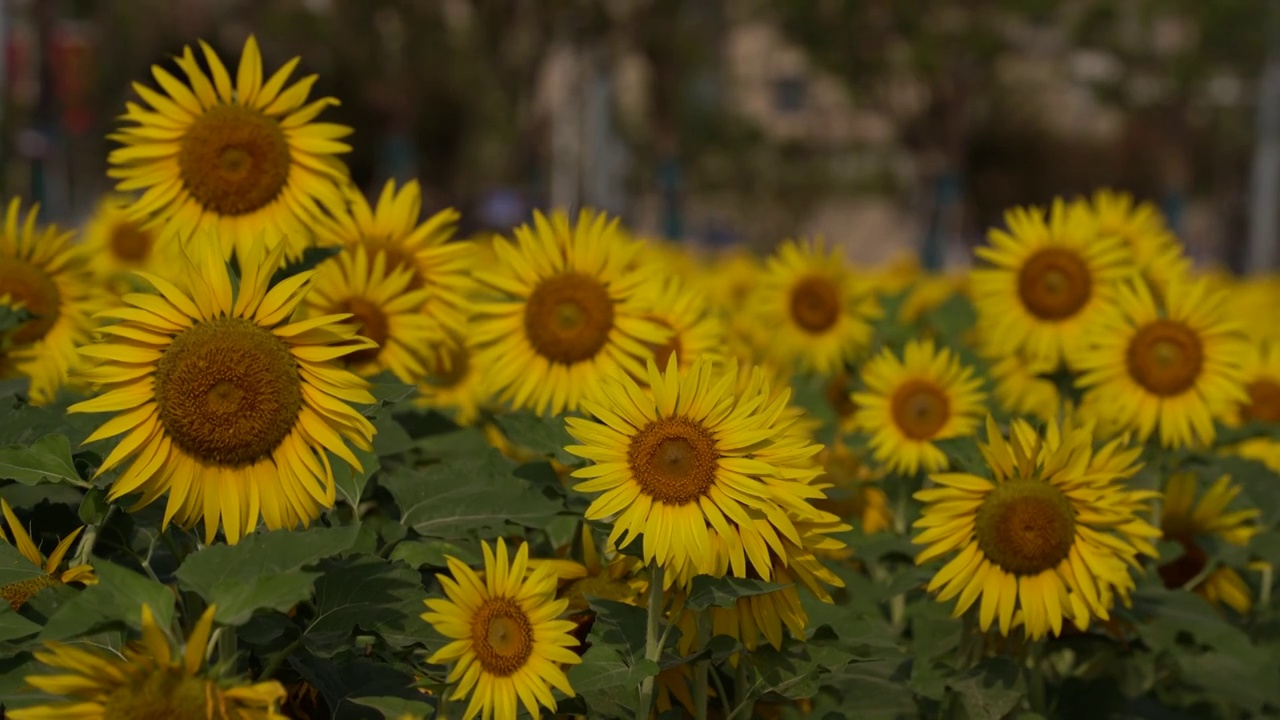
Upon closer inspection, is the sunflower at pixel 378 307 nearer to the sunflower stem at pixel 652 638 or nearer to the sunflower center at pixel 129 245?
the sunflower stem at pixel 652 638

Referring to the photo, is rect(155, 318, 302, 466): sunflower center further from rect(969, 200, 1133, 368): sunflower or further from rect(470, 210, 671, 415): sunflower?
rect(969, 200, 1133, 368): sunflower

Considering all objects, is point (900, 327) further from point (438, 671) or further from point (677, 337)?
point (438, 671)

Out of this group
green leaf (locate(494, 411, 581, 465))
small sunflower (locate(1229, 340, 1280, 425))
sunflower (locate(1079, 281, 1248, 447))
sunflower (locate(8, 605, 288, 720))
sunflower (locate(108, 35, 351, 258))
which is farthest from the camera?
small sunflower (locate(1229, 340, 1280, 425))

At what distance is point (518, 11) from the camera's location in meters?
23.6

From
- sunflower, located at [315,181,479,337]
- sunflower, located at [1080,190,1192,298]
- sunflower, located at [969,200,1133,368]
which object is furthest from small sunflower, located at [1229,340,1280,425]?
sunflower, located at [315,181,479,337]

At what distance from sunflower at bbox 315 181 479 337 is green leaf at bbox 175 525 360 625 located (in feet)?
5.25

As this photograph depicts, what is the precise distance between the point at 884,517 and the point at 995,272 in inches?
38.4

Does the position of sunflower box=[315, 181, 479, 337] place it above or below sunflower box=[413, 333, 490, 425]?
above

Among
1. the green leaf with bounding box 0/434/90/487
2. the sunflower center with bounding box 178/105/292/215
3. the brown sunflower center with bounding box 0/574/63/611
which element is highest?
the sunflower center with bounding box 178/105/292/215

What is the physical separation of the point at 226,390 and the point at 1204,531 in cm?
294

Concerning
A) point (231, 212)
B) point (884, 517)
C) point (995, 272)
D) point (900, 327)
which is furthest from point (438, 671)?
point (900, 327)

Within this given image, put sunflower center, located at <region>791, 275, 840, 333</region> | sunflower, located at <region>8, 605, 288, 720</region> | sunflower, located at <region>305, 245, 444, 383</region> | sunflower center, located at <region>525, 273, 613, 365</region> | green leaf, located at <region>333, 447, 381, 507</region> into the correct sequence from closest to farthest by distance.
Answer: sunflower, located at <region>8, 605, 288, 720</region> → green leaf, located at <region>333, 447, 381, 507</region> → sunflower, located at <region>305, 245, 444, 383</region> → sunflower center, located at <region>525, 273, 613, 365</region> → sunflower center, located at <region>791, 275, 840, 333</region>

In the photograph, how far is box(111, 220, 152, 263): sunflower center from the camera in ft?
21.9

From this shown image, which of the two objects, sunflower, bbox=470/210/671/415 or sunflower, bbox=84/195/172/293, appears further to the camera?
sunflower, bbox=84/195/172/293
